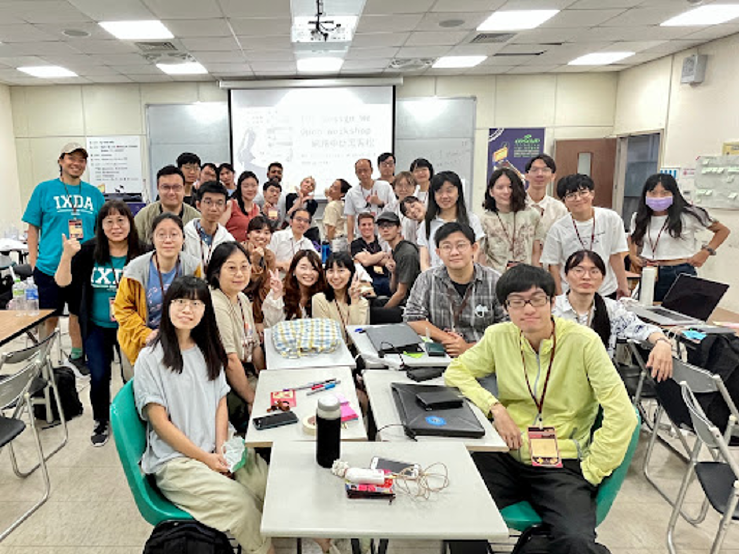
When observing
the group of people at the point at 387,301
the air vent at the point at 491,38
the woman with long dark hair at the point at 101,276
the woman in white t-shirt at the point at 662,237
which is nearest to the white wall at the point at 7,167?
the group of people at the point at 387,301

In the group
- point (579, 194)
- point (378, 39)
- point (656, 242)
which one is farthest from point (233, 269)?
point (378, 39)

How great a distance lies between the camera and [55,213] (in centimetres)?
326

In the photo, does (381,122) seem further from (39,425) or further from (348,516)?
(348,516)

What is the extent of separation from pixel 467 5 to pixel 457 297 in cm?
297

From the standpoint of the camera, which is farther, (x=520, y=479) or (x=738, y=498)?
(x=520, y=479)

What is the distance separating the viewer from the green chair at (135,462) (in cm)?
153

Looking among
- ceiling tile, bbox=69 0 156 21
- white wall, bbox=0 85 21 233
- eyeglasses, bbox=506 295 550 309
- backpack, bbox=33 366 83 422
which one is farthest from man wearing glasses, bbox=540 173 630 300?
white wall, bbox=0 85 21 233

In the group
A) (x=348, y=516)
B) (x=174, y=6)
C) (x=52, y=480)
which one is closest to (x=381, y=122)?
(x=174, y=6)

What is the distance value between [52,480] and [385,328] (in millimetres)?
1827

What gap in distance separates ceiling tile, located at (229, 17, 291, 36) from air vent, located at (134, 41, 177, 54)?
909mm

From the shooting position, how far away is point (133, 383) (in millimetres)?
1721

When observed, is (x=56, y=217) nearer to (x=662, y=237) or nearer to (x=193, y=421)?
(x=193, y=421)

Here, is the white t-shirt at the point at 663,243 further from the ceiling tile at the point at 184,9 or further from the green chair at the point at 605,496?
the ceiling tile at the point at 184,9

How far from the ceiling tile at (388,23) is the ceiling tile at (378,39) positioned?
0.14 m
